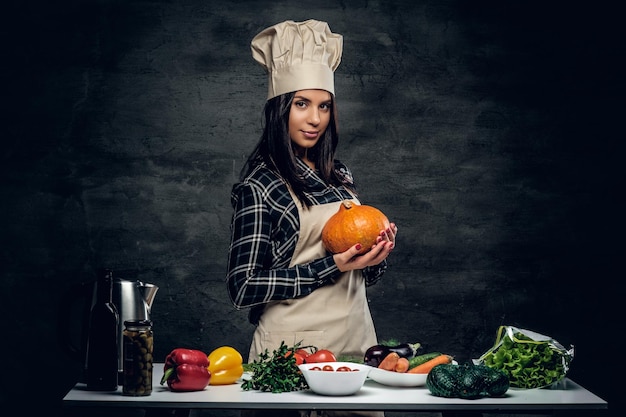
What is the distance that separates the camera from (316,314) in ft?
11.6

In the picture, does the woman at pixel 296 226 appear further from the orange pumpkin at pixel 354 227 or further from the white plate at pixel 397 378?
the white plate at pixel 397 378

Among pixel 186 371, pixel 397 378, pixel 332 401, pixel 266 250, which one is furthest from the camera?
pixel 266 250

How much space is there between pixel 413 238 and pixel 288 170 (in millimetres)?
2310

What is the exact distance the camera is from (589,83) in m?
5.78

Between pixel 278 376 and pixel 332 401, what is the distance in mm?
239

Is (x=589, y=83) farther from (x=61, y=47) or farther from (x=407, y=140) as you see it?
(x=61, y=47)

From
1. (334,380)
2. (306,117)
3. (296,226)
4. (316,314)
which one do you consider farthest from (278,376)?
(306,117)

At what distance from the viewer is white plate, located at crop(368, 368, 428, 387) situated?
9.89 ft

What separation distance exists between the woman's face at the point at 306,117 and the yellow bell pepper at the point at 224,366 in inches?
37.6

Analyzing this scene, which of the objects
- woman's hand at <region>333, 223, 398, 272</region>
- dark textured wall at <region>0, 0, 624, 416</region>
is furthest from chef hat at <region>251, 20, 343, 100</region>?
dark textured wall at <region>0, 0, 624, 416</region>

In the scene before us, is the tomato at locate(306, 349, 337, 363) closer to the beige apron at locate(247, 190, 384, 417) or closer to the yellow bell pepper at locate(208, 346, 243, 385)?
the yellow bell pepper at locate(208, 346, 243, 385)

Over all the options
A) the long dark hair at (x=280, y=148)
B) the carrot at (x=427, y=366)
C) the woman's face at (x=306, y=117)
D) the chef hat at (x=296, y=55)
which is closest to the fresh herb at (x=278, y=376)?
the carrot at (x=427, y=366)

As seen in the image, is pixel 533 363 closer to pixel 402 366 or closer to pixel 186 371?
pixel 402 366

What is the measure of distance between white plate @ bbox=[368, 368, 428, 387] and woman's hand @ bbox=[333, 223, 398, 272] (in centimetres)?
53
